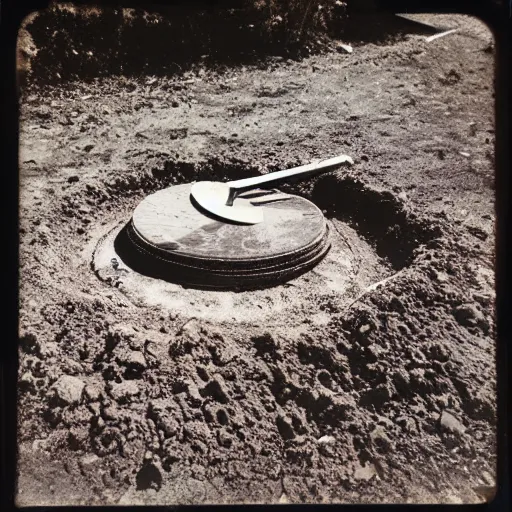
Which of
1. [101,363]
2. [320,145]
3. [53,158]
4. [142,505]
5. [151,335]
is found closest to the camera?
[142,505]

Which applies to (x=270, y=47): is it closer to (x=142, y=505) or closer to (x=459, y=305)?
(x=459, y=305)

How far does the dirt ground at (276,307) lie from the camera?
6.69 feet

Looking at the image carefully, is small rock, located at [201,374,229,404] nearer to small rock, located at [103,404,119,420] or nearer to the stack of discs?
small rock, located at [103,404,119,420]

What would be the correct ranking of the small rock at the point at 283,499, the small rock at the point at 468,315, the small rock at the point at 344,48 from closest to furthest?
the small rock at the point at 283,499 < the small rock at the point at 468,315 < the small rock at the point at 344,48

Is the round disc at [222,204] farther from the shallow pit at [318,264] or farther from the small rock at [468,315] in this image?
the small rock at [468,315]

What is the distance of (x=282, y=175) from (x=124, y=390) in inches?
70.0

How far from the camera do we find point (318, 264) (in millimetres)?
3084

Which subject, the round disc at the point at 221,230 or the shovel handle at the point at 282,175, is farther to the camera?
the shovel handle at the point at 282,175

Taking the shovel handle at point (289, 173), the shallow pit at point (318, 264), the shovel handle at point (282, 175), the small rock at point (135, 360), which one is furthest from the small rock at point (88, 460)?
the shovel handle at point (289, 173)

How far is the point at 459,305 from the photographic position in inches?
102

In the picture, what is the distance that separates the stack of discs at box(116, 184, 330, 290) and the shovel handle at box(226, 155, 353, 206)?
0.20m

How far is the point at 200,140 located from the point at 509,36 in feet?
7.88

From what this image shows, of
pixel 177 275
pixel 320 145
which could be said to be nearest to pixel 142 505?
pixel 177 275

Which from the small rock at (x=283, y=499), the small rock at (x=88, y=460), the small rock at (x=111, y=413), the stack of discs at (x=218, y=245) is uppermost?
the stack of discs at (x=218, y=245)
